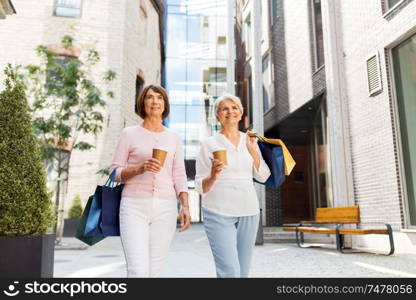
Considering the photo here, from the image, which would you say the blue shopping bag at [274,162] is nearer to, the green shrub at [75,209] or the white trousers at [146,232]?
the white trousers at [146,232]

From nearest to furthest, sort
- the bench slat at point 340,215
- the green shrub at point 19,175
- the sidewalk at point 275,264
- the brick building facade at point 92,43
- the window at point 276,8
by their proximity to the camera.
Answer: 1. the green shrub at point 19,175
2. the sidewalk at point 275,264
3. the bench slat at point 340,215
4. the brick building facade at point 92,43
5. the window at point 276,8

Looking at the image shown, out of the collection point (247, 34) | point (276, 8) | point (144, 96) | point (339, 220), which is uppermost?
point (276, 8)

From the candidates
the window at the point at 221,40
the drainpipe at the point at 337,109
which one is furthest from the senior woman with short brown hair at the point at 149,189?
the window at the point at 221,40

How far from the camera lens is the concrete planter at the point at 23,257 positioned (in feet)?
10.6

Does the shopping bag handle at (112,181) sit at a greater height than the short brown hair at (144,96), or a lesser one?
lesser

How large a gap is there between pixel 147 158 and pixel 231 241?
0.78 m

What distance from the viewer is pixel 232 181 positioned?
2.64m

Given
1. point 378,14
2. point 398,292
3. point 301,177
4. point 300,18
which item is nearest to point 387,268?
point 398,292

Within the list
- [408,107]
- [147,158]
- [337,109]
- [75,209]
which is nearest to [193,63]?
[75,209]

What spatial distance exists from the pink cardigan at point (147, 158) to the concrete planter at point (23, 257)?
1.34m

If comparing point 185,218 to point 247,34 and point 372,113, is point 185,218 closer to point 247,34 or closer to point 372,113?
point 372,113

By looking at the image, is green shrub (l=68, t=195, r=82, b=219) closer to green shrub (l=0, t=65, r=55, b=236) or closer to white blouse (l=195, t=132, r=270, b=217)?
green shrub (l=0, t=65, r=55, b=236)

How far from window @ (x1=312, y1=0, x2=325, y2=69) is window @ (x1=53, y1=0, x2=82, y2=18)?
8.53 m

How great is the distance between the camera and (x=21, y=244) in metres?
3.29
